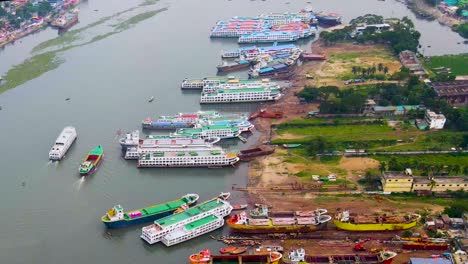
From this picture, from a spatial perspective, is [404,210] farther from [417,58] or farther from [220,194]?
[417,58]

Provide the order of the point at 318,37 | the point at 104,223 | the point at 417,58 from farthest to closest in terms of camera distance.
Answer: the point at 318,37, the point at 417,58, the point at 104,223

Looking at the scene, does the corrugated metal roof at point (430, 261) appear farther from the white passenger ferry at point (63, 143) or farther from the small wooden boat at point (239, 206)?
the white passenger ferry at point (63, 143)

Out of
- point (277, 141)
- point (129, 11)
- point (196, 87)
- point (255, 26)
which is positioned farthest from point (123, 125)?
point (129, 11)

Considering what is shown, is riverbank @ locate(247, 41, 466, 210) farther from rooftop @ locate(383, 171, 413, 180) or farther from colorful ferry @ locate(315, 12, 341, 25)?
colorful ferry @ locate(315, 12, 341, 25)

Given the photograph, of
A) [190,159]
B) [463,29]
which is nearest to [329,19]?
[463,29]

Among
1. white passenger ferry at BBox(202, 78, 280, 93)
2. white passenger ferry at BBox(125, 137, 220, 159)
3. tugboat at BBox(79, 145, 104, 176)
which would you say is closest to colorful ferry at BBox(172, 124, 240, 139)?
white passenger ferry at BBox(125, 137, 220, 159)

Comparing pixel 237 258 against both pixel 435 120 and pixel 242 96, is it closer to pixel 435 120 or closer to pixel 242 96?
pixel 435 120
